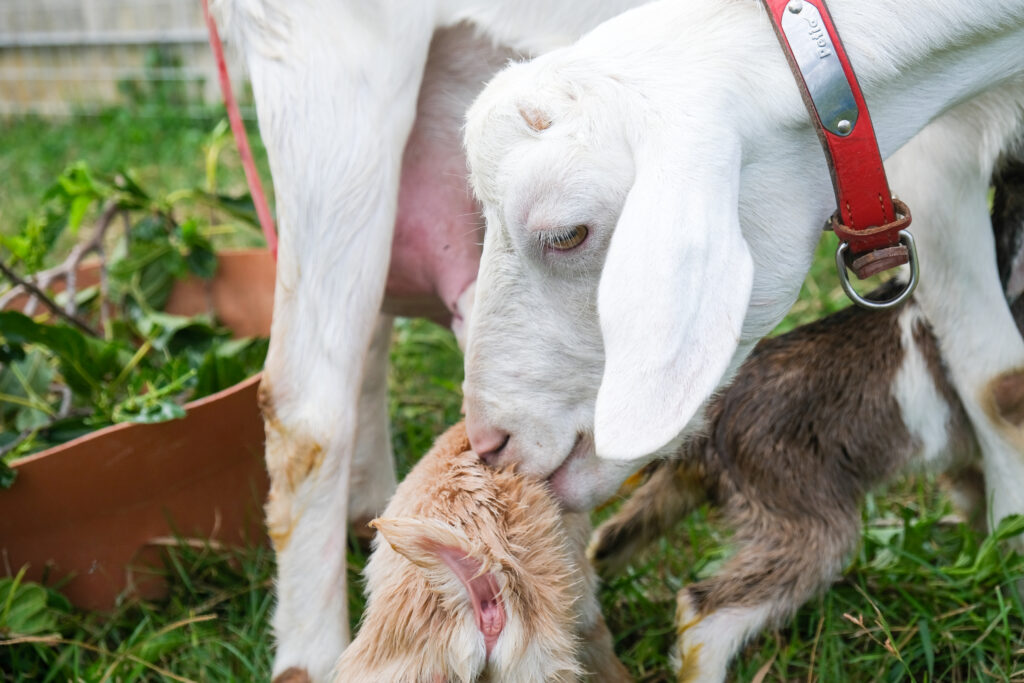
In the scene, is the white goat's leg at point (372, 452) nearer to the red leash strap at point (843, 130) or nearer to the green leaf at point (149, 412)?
the green leaf at point (149, 412)

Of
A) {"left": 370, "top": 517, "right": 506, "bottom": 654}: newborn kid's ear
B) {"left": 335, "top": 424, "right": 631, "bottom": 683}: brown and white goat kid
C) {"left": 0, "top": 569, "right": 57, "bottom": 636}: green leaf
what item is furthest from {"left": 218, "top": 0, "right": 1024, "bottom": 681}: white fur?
{"left": 0, "top": 569, "right": 57, "bottom": 636}: green leaf

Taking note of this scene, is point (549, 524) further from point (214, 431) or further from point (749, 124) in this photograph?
point (214, 431)

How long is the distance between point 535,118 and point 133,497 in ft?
4.05

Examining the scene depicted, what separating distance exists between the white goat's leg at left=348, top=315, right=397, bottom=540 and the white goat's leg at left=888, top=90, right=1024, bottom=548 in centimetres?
119

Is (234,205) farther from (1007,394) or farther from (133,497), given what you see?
(1007,394)

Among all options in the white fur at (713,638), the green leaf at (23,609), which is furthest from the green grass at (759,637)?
the white fur at (713,638)

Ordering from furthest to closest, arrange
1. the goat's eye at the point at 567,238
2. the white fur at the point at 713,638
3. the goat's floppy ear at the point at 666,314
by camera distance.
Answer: the white fur at the point at 713,638 → the goat's eye at the point at 567,238 → the goat's floppy ear at the point at 666,314

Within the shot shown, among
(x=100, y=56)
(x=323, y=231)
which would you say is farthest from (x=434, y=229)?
(x=100, y=56)

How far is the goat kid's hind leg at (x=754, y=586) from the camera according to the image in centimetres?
170

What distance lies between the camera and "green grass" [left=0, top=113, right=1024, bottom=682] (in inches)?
70.4

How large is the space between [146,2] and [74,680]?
5.55m

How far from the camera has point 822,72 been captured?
52.6 inches

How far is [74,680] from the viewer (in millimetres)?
1881

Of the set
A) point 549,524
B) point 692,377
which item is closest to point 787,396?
point 549,524
